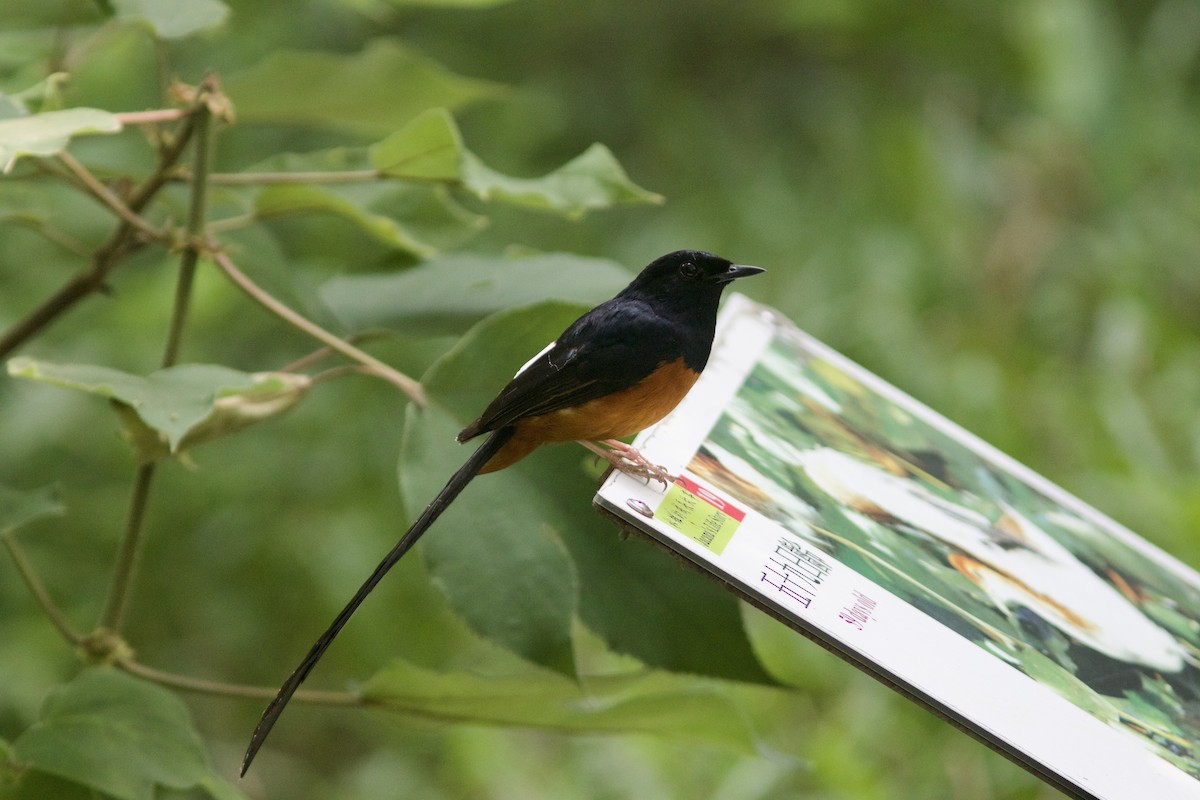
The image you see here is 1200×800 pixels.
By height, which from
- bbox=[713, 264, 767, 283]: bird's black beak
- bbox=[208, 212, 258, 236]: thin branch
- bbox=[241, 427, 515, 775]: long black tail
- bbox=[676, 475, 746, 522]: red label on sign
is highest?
bbox=[713, 264, 767, 283]: bird's black beak

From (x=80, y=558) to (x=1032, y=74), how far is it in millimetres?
2209

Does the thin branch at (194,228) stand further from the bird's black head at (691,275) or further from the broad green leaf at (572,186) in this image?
the bird's black head at (691,275)

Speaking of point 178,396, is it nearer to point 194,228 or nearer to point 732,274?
point 194,228

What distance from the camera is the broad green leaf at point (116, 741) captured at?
0.67m

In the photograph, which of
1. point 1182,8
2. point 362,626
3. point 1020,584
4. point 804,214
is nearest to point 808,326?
point 804,214

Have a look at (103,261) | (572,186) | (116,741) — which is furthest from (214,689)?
(572,186)

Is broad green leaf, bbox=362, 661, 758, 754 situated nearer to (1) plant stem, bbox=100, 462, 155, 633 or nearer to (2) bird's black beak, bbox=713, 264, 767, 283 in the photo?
(1) plant stem, bbox=100, 462, 155, 633

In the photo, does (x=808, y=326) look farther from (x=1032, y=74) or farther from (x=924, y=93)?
(x=924, y=93)

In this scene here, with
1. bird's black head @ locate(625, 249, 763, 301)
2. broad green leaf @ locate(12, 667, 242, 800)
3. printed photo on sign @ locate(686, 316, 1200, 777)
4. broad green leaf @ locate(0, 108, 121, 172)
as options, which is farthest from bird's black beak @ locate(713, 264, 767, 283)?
broad green leaf @ locate(12, 667, 242, 800)

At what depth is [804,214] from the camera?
2.41m

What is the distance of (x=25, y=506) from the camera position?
2.46ft

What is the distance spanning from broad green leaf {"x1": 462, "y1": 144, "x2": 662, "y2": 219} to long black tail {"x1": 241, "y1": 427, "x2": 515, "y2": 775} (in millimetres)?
239

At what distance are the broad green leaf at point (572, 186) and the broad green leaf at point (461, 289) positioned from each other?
5 cm

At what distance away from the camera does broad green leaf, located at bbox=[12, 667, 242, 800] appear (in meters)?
0.67
